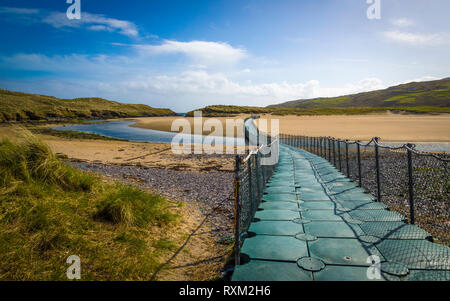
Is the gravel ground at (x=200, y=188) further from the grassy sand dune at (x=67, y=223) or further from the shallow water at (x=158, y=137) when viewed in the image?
the shallow water at (x=158, y=137)

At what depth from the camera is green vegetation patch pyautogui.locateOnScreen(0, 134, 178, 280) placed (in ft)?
12.9

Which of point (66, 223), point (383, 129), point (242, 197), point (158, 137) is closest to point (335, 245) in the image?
point (242, 197)

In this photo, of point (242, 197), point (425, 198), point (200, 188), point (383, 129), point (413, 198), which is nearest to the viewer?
point (242, 197)

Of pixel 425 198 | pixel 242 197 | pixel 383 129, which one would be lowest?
pixel 425 198

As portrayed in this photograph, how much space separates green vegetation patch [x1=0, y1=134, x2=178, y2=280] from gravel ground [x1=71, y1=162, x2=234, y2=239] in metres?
1.47

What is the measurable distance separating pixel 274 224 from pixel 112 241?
10.6 feet

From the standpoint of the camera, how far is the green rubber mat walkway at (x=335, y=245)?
3.27 meters

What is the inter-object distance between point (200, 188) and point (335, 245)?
7.65m

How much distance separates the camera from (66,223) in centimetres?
483

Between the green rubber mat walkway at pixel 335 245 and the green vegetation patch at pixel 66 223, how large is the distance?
79.5 inches

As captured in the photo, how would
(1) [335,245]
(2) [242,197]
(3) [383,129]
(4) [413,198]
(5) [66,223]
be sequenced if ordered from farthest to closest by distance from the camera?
(3) [383,129] < (4) [413,198] < (2) [242,197] < (5) [66,223] < (1) [335,245]

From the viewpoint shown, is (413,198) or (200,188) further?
(200,188)

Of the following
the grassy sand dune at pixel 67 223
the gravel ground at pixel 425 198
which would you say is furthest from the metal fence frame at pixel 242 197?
the gravel ground at pixel 425 198

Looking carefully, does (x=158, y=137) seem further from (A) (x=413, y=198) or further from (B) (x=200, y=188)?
(A) (x=413, y=198)
